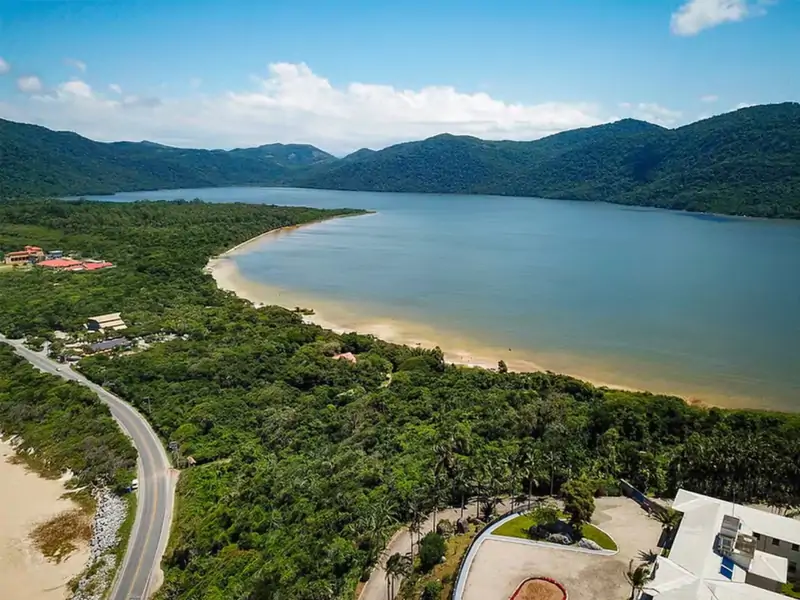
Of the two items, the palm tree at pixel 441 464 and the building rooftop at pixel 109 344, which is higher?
the palm tree at pixel 441 464

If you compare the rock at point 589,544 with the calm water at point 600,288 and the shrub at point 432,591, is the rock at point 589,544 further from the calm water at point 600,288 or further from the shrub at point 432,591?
the calm water at point 600,288

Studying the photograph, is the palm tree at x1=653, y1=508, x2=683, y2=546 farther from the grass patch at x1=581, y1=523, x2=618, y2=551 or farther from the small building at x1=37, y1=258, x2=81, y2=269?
the small building at x1=37, y1=258, x2=81, y2=269

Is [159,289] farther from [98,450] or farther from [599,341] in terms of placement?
[599,341]

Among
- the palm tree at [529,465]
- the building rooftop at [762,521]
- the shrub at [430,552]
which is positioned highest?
the building rooftop at [762,521]

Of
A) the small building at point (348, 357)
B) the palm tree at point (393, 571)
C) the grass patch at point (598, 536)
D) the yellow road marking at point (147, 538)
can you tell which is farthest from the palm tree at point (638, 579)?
the small building at point (348, 357)

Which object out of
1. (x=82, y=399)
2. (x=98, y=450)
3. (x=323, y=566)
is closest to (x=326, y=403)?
(x=98, y=450)

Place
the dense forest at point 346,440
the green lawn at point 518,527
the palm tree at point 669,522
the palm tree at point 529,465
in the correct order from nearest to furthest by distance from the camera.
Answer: the palm tree at point 669,522
the green lawn at point 518,527
the dense forest at point 346,440
the palm tree at point 529,465
